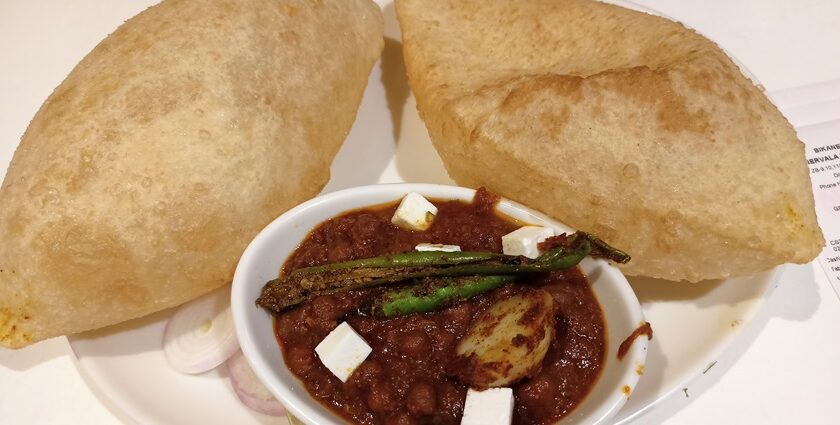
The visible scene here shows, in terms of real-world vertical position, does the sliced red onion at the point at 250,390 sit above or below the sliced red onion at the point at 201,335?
below

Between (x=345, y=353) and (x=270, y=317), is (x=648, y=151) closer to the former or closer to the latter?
(x=345, y=353)

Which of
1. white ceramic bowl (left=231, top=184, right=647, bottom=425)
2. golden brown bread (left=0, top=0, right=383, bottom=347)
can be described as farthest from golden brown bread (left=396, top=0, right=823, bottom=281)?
golden brown bread (left=0, top=0, right=383, bottom=347)

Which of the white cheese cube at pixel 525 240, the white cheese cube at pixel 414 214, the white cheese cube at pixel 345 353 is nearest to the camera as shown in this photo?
the white cheese cube at pixel 345 353

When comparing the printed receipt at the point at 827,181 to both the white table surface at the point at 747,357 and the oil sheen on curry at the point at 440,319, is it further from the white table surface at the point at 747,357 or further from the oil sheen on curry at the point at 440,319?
the oil sheen on curry at the point at 440,319

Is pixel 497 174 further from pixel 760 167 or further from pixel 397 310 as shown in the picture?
pixel 760 167

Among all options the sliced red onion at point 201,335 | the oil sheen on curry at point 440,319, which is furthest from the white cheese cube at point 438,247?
the sliced red onion at point 201,335

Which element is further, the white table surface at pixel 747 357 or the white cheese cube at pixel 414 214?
the white table surface at pixel 747 357

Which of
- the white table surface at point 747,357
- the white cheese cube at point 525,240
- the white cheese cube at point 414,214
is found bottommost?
the white table surface at point 747,357
